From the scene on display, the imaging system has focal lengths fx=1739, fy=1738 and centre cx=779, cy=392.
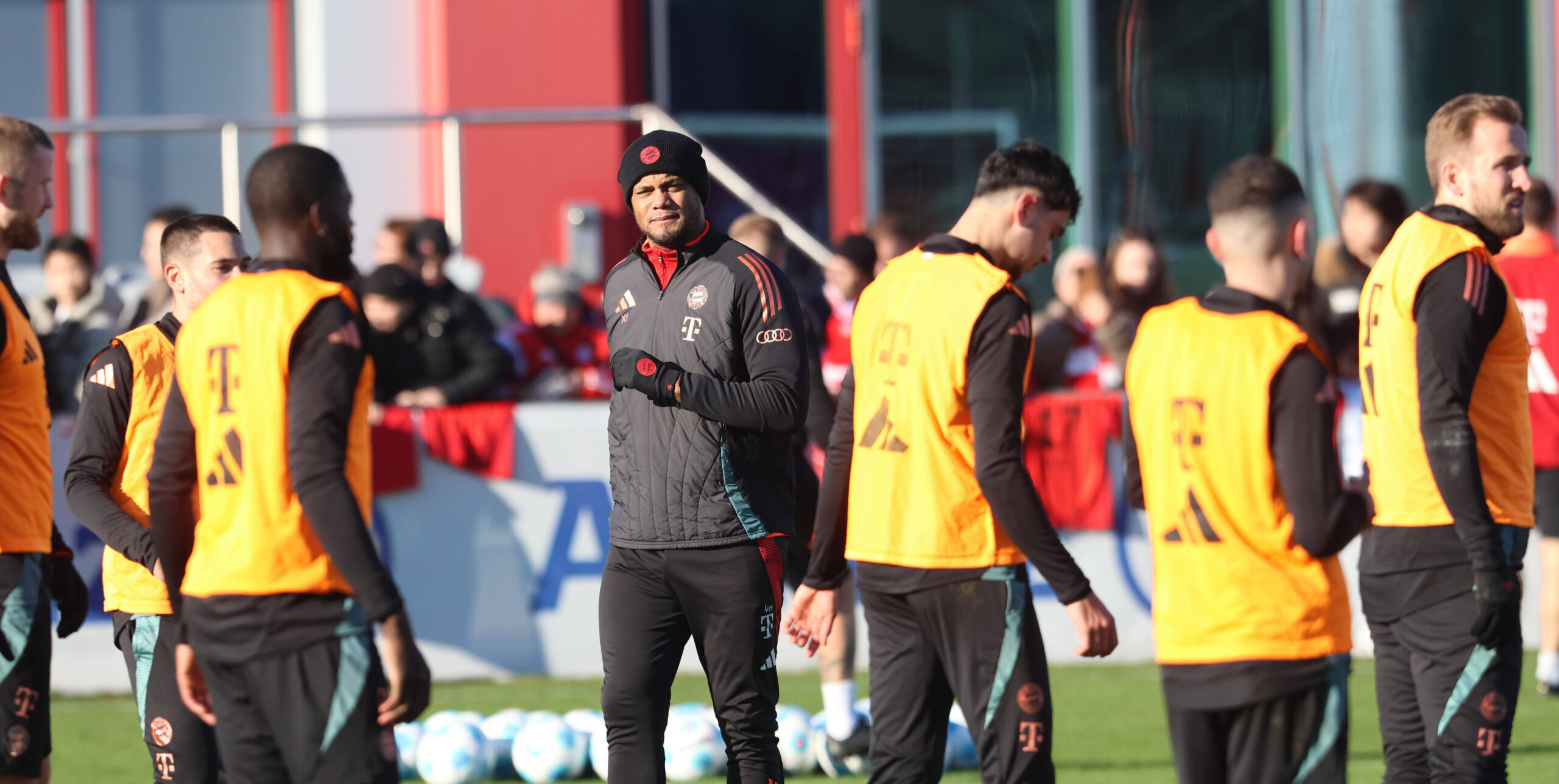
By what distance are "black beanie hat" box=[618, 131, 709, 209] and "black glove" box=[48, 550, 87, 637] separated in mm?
1990

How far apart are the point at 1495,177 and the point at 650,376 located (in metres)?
2.31

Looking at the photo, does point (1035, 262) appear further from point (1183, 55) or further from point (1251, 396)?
point (1183, 55)

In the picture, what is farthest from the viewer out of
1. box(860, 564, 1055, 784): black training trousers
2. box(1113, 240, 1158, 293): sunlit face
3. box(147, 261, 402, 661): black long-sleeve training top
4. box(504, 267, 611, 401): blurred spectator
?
box(1113, 240, 1158, 293): sunlit face

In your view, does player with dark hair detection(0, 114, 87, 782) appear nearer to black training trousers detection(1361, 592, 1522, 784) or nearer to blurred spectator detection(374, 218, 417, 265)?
black training trousers detection(1361, 592, 1522, 784)

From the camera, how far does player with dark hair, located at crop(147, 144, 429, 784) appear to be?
3.57 m

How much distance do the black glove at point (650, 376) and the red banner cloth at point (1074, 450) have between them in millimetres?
5056

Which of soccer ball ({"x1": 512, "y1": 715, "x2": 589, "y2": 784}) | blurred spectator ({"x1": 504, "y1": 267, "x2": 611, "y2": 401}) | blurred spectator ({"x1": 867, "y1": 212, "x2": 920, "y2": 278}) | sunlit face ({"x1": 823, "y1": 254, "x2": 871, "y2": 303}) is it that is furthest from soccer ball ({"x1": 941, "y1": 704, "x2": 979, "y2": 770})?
blurred spectator ({"x1": 504, "y1": 267, "x2": 611, "y2": 401})

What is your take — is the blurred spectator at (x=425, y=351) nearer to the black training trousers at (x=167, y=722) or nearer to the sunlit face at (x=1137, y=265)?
the sunlit face at (x=1137, y=265)

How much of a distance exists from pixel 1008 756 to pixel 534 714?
9.83ft

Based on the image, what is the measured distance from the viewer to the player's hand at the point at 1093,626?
430 cm

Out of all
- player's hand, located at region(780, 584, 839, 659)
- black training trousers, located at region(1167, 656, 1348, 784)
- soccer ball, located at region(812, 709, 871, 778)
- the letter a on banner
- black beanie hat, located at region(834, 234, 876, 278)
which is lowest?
soccer ball, located at region(812, 709, 871, 778)

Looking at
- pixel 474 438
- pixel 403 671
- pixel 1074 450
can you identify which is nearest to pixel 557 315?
pixel 474 438

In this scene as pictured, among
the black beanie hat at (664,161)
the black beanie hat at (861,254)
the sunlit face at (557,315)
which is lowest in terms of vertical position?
the sunlit face at (557,315)

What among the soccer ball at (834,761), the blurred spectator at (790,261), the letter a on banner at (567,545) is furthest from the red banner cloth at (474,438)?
the soccer ball at (834,761)
